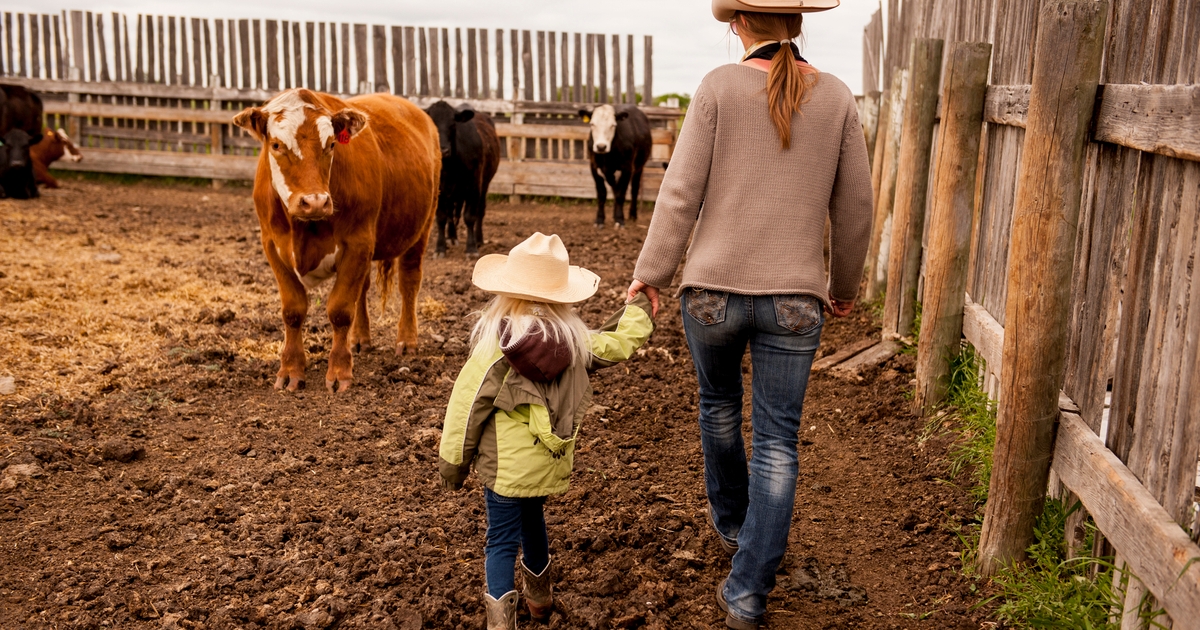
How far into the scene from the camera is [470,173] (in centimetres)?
1058

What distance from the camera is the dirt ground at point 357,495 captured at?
311cm

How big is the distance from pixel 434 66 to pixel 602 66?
9.41 ft

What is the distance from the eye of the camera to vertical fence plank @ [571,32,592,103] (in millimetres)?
16109

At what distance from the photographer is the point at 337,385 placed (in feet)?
18.2

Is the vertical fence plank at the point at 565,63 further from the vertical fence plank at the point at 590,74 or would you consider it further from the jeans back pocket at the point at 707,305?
the jeans back pocket at the point at 707,305

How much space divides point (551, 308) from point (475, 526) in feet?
4.04

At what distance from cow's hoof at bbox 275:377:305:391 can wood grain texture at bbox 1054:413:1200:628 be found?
401 cm

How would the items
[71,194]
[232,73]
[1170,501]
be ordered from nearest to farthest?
[1170,501]
[71,194]
[232,73]

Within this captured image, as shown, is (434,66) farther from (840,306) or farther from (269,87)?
(840,306)

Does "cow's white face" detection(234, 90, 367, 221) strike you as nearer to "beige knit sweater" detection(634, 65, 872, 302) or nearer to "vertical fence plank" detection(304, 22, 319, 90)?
"beige knit sweater" detection(634, 65, 872, 302)

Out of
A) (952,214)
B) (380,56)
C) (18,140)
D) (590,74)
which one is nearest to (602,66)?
(590,74)

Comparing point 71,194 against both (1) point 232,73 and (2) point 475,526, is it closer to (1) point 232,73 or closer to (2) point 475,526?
(1) point 232,73

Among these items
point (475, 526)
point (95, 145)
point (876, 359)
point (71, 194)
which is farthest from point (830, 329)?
point (95, 145)

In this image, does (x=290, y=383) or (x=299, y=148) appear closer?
(x=299, y=148)
